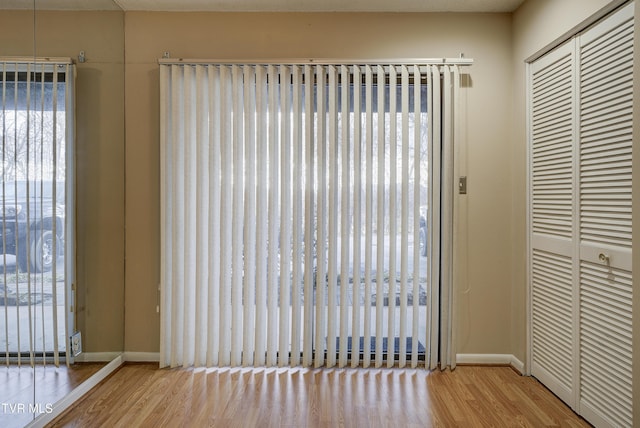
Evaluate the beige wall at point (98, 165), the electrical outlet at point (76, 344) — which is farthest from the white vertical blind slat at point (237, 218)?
the electrical outlet at point (76, 344)

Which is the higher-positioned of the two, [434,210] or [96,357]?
[434,210]

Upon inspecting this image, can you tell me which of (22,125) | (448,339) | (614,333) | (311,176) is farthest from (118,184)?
(614,333)

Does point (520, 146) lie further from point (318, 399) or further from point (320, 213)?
point (318, 399)

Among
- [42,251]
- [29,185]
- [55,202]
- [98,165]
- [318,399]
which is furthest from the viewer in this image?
[98,165]

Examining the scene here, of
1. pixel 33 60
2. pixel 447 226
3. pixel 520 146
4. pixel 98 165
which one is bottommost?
pixel 447 226

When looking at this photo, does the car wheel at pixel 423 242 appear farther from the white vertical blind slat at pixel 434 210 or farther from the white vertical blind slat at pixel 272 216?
the white vertical blind slat at pixel 272 216

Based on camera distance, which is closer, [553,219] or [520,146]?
[553,219]

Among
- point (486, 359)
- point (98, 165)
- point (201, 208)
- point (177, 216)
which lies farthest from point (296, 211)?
point (486, 359)

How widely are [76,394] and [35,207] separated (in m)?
1.26

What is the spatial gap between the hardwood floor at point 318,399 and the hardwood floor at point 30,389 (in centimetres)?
15

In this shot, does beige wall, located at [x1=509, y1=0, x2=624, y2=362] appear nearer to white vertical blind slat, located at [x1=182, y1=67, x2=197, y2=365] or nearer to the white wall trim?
white vertical blind slat, located at [x1=182, y1=67, x2=197, y2=365]

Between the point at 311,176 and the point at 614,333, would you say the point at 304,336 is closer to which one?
the point at 311,176

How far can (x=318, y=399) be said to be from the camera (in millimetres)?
2502

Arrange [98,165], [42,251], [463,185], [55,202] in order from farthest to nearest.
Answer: [463,185] < [98,165] < [55,202] < [42,251]
